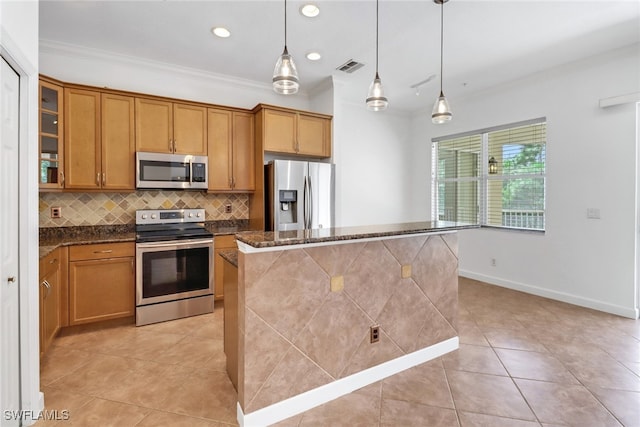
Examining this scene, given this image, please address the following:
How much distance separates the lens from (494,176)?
4699 millimetres

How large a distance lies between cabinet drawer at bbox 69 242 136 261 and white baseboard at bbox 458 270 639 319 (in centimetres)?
476

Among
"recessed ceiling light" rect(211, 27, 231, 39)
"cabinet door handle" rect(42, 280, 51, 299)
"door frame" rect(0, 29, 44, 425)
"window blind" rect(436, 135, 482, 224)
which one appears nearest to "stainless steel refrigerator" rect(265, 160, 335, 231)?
"recessed ceiling light" rect(211, 27, 231, 39)

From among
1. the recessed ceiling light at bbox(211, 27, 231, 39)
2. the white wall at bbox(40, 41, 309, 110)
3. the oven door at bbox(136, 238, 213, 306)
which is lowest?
the oven door at bbox(136, 238, 213, 306)

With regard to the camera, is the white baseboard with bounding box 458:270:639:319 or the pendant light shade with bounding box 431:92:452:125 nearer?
the pendant light shade with bounding box 431:92:452:125

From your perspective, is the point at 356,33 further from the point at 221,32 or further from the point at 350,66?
the point at 221,32

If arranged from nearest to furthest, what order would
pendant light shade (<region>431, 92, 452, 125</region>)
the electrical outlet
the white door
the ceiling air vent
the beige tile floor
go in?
the white door
the beige tile floor
the electrical outlet
pendant light shade (<region>431, 92, 452, 125</region>)
the ceiling air vent

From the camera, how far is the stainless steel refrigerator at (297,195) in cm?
374

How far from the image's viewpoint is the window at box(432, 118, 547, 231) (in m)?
4.21

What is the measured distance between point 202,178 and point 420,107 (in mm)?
3985

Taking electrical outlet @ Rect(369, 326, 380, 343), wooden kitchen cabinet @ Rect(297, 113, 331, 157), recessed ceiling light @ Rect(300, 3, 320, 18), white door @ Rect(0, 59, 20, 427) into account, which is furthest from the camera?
wooden kitchen cabinet @ Rect(297, 113, 331, 157)

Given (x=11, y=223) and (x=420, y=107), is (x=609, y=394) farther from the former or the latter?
(x=420, y=107)

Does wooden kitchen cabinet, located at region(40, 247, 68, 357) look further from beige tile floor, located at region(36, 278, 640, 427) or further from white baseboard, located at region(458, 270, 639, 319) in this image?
white baseboard, located at region(458, 270, 639, 319)

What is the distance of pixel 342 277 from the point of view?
203 centimetres

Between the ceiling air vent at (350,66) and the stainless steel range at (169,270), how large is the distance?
8.40 feet
